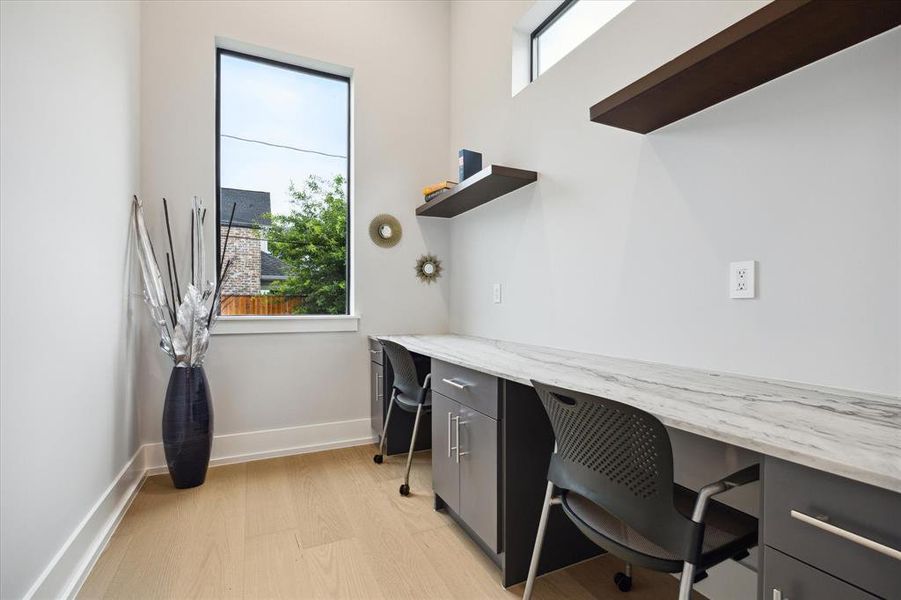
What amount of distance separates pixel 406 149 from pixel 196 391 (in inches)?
82.1

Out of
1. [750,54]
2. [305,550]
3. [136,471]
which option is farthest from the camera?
[136,471]

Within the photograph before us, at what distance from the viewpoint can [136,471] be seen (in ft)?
7.55

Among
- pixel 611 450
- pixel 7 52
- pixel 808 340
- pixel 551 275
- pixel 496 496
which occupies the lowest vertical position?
pixel 496 496

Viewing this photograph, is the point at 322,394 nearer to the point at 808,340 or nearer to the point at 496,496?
the point at 496,496

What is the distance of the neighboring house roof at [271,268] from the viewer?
2877 mm

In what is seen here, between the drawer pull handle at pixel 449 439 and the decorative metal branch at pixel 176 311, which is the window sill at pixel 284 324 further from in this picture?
the drawer pull handle at pixel 449 439

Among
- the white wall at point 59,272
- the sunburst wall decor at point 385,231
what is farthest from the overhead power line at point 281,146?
the white wall at point 59,272

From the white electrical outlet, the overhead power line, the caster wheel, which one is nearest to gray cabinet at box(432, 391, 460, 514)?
the caster wheel

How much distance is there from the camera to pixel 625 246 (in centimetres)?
177

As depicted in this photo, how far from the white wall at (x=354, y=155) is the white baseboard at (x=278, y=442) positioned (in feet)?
0.16

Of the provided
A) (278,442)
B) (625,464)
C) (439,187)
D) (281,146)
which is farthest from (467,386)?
(281,146)

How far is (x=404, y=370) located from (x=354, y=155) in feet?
5.45

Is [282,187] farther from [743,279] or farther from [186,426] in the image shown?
[743,279]

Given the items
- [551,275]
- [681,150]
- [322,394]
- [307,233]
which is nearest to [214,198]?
[307,233]
